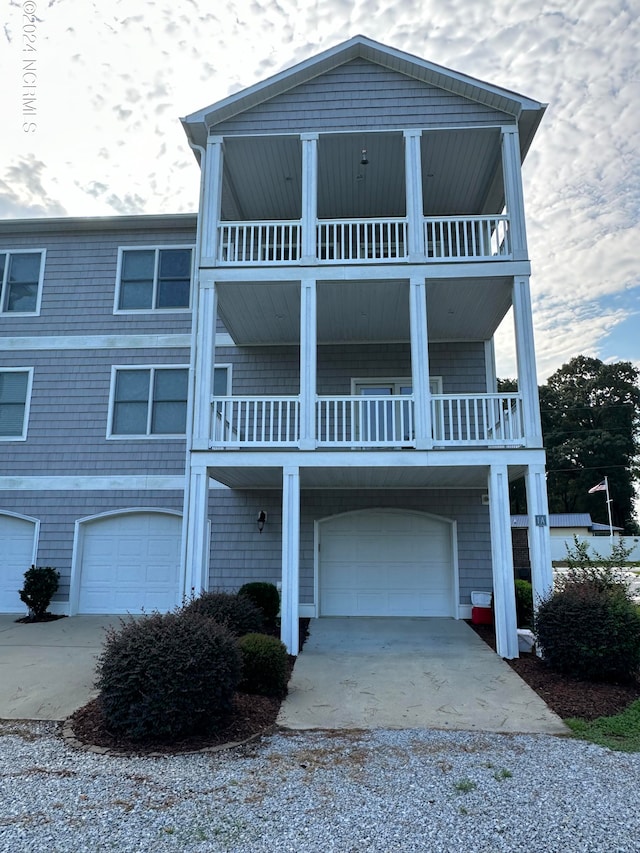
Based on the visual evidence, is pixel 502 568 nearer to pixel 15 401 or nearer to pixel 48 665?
pixel 48 665

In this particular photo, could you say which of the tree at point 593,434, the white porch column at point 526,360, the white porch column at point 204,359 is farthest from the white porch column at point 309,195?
the tree at point 593,434

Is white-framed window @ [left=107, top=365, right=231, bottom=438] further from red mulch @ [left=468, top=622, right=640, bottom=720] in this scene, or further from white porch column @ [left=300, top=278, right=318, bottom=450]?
red mulch @ [left=468, top=622, right=640, bottom=720]

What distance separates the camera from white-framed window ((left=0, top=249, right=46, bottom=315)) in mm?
12312

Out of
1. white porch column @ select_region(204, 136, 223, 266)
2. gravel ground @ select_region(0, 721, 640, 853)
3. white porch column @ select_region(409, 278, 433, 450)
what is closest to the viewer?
gravel ground @ select_region(0, 721, 640, 853)

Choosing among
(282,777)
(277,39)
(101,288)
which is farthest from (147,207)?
(282,777)

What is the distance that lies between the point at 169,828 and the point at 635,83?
39.8 feet

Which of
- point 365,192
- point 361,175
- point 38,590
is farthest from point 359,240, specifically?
point 38,590

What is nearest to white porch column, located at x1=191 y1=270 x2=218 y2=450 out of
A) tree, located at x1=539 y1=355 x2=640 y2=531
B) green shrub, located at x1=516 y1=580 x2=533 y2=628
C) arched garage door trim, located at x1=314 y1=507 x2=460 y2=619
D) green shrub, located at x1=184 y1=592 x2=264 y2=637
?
green shrub, located at x1=184 y1=592 x2=264 y2=637

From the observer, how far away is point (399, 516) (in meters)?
11.3

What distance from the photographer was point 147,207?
12.4 m

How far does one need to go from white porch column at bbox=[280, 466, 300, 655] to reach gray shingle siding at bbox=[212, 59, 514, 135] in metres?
6.53

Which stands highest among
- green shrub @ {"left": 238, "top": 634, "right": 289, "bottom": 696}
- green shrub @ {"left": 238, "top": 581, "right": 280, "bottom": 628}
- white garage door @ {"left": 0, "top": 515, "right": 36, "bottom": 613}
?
white garage door @ {"left": 0, "top": 515, "right": 36, "bottom": 613}

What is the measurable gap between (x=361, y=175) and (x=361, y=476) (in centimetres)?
606

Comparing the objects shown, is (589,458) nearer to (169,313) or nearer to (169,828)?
(169,313)
